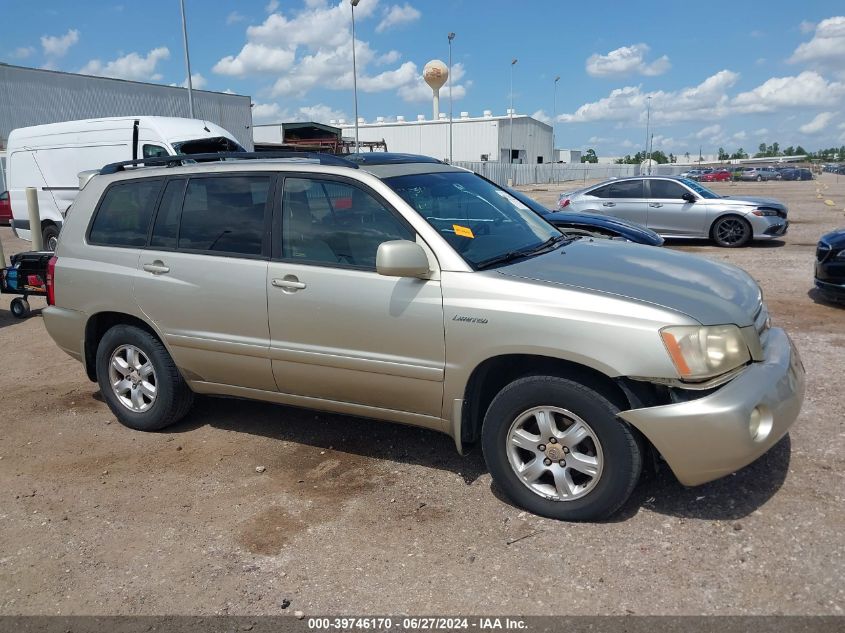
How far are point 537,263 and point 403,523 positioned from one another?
1.58 m

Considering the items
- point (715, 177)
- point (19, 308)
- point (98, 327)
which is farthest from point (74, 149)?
point (715, 177)

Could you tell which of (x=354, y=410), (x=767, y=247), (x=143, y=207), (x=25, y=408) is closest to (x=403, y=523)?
(x=354, y=410)

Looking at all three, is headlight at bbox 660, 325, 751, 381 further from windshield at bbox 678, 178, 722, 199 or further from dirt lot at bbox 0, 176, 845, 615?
windshield at bbox 678, 178, 722, 199

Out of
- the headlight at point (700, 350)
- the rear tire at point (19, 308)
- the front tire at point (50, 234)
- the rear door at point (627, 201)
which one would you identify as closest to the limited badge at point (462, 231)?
the headlight at point (700, 350)

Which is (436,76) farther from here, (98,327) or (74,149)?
(98,327)

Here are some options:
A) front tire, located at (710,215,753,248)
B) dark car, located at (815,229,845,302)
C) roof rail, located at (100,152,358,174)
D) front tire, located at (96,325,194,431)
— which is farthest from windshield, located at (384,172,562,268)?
front tire, located at (710,215,753,248)

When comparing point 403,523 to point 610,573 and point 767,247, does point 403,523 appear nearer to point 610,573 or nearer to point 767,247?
point 610,573

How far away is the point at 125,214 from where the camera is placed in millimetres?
4949

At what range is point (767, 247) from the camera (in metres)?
13.8

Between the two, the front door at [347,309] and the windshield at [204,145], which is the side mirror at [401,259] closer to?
the front door at [347,309]

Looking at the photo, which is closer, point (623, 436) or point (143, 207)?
point (623, 436)

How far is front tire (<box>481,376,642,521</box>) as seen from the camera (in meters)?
→ 3.29

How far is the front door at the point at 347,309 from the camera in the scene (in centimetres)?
374

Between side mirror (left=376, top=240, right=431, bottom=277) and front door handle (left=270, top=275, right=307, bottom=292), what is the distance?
2.10 ft
